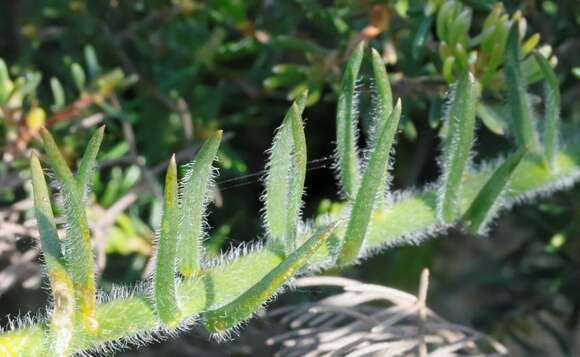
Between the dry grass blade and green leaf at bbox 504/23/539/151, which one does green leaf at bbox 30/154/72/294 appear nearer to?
the dry grass blade

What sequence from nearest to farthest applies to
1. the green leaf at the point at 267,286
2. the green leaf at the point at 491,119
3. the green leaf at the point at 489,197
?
the green leaf at the point at 267,286
the green leaf at the point at 489,197
the green leaf at the point at 491,119

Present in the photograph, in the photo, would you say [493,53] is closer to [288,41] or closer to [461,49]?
[461,49]

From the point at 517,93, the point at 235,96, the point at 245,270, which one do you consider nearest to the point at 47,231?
the point at 245,270

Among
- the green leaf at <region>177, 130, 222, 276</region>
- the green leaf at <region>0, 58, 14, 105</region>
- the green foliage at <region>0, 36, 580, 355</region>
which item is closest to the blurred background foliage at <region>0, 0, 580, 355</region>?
the green leaf at <region>0, 58, 14, 105</region>

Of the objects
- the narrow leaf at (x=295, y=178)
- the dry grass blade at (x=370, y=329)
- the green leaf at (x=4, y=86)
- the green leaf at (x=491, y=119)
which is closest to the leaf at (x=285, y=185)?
the narrow leaf at (x=295, y=178)

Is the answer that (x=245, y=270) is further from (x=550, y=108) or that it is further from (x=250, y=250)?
(x=550, y=108)

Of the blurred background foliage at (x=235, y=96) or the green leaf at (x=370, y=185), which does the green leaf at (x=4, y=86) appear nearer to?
the blurred background foliage at (x=235, y=96)
